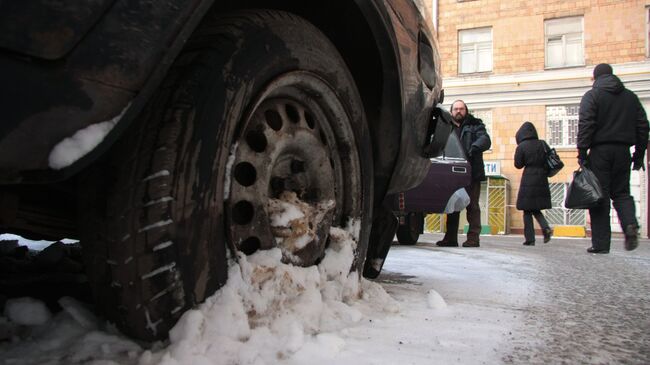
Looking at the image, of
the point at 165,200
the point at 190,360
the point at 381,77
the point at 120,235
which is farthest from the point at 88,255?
the point at 381,77

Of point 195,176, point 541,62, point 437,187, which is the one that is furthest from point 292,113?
point 541,62

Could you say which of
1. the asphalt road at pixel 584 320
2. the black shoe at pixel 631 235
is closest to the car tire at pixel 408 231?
the black shoe at pixel 631 235

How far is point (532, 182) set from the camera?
27.4ft

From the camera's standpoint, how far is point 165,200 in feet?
4.42

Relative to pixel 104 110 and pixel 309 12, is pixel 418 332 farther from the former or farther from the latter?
pixel 104 110

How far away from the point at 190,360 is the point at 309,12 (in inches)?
52.9

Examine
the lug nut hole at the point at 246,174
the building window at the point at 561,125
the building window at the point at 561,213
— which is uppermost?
the building window at the point at 561,125

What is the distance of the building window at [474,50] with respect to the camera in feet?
66.2

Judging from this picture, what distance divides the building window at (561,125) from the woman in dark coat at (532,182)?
11.1m

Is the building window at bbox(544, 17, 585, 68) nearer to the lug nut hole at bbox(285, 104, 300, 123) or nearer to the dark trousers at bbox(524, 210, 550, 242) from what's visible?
the dark trousers at bbox(524, 210, 550, 242)

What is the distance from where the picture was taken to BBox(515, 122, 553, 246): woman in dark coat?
826 centimetres

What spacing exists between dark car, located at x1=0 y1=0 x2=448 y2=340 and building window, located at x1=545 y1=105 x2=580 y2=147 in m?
18.0

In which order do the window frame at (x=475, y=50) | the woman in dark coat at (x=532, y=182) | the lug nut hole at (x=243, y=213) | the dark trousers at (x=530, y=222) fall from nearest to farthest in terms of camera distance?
the lug nut hole at (x=243, y=213) < the woman in dark coat at (x=532, y=182) < the dark trousers at (x=530, y=222) < the window frame at (x=475, y=50)

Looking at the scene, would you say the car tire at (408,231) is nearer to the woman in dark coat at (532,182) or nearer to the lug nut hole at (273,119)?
the woman in dark coat at (532,182)
